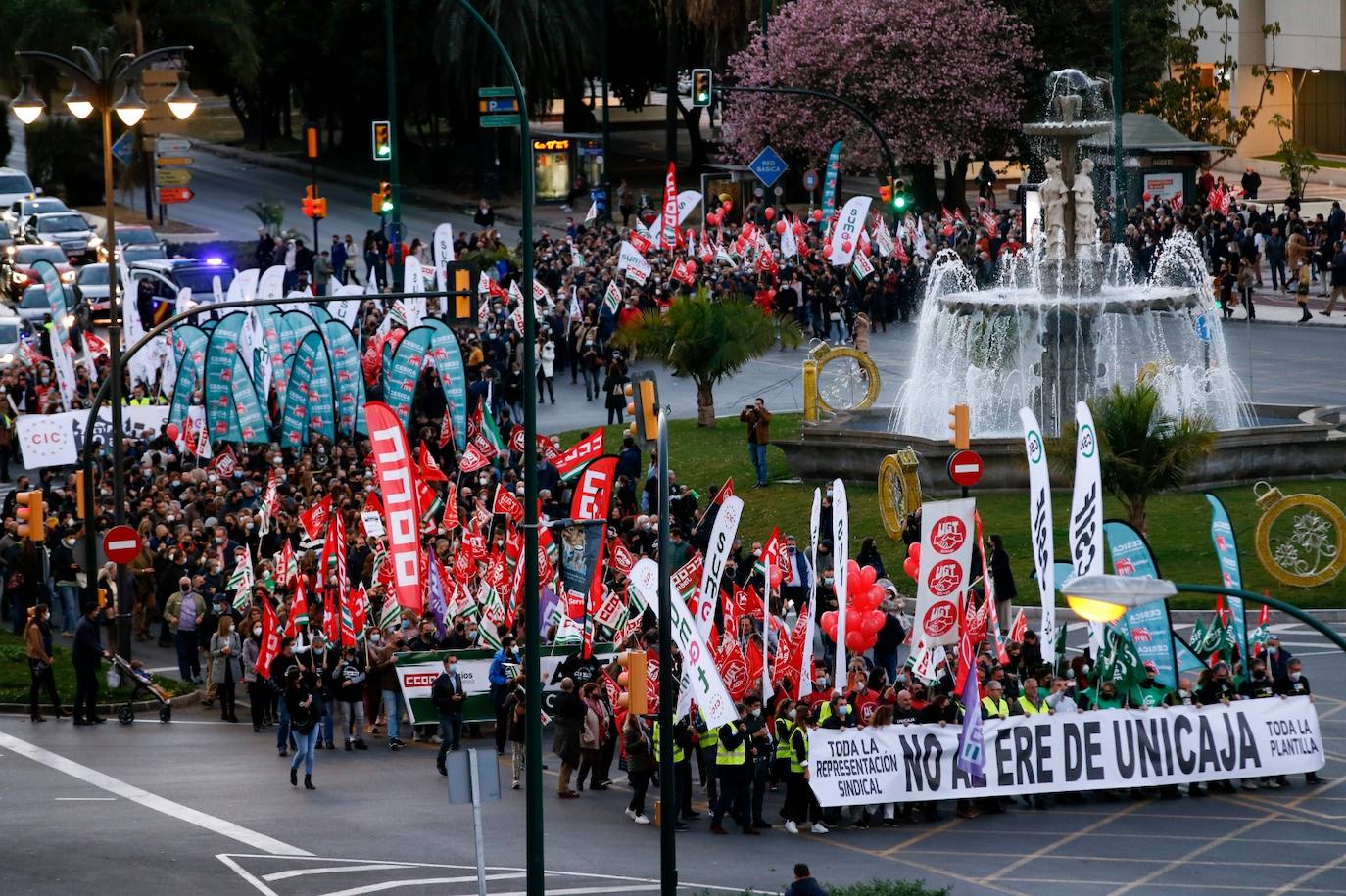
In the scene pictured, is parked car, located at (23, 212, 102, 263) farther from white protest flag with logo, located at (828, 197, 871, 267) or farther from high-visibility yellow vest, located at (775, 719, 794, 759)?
high-visibility yellow vest, located at (775, 719, 794, 759)

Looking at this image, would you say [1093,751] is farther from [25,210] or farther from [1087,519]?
[25,210]

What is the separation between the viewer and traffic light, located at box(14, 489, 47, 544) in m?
28.8

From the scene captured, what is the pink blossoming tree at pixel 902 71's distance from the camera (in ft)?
201

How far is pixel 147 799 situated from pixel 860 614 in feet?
24.5

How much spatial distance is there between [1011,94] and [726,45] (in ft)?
36.9

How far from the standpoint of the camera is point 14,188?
66.9 metres

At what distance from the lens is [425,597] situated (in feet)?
88.0

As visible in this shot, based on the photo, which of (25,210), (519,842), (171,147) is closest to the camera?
(519,842)

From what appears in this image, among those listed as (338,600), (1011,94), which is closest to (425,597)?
(338,600)

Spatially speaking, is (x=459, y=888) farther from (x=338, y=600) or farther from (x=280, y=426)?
(x=280, y=426)

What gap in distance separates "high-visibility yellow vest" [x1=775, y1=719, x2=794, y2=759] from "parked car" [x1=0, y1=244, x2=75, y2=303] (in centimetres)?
3565

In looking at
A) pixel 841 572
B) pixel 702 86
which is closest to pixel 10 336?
pixel 702 86

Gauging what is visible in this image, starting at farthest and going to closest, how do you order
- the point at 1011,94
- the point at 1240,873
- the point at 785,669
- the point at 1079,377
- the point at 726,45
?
the point at 726,45 → the point at 1011,94 → the point at 1079,377 → the point at 785,669 → the point at 1240,873

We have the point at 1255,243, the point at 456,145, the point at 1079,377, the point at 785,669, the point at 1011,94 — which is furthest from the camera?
the point at 456,145
